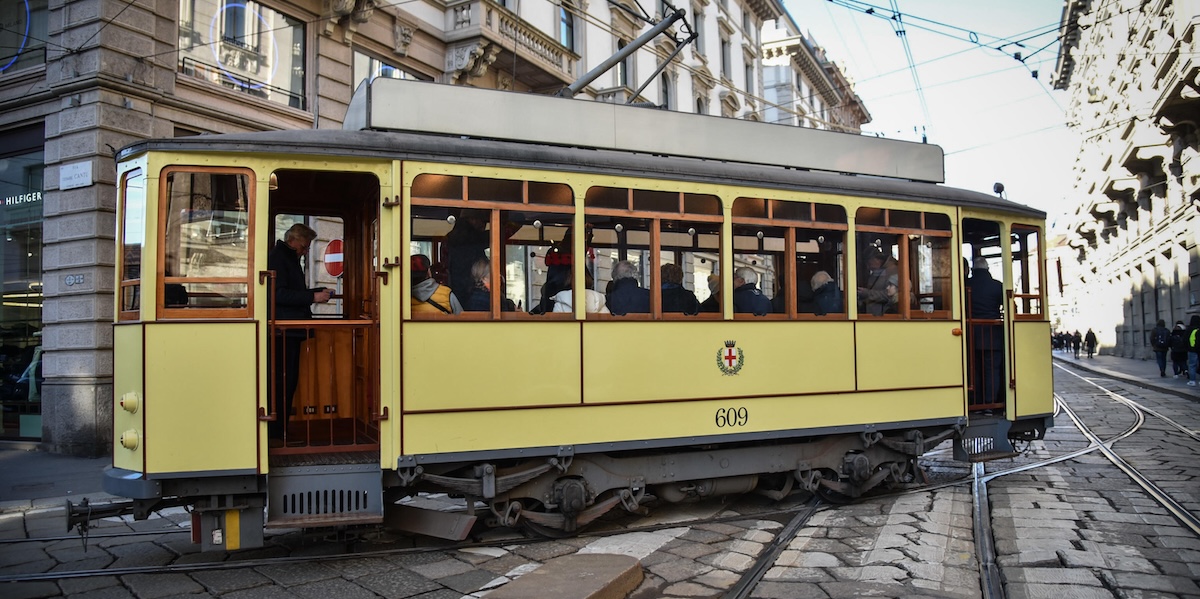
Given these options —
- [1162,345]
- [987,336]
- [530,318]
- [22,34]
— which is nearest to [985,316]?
[987,336]

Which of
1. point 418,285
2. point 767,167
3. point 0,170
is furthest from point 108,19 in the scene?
point 767,167

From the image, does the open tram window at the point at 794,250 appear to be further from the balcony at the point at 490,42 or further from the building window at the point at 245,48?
the balcony at the point at 490,42

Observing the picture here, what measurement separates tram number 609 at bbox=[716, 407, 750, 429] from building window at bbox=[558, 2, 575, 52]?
1492 centimetres

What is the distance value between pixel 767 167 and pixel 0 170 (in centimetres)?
1076

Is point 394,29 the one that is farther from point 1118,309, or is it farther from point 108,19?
point 1118,309

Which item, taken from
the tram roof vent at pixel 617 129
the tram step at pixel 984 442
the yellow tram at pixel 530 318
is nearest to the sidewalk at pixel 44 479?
the yellow tram at pixel 530 318

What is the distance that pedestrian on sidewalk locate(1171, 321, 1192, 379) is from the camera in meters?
22.1

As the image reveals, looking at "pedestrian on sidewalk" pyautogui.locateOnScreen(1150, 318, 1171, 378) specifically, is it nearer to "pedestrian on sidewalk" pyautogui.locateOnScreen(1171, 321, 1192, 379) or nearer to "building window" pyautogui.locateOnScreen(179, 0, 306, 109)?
"pedestrian on sidewalk" pyautogui.locateOnScreen(1171, 321, 1192, 379)

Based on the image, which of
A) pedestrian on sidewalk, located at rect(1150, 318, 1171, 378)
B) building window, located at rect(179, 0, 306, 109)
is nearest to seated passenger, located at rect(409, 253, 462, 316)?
building window, located at rect(179, 0, 306, 109)

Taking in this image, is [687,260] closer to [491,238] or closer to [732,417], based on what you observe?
[732,417]

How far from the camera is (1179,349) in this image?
72.5 feet

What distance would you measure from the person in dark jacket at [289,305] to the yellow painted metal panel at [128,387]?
781 millimetres

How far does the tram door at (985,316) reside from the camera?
8.20m

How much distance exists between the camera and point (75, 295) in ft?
35.4
